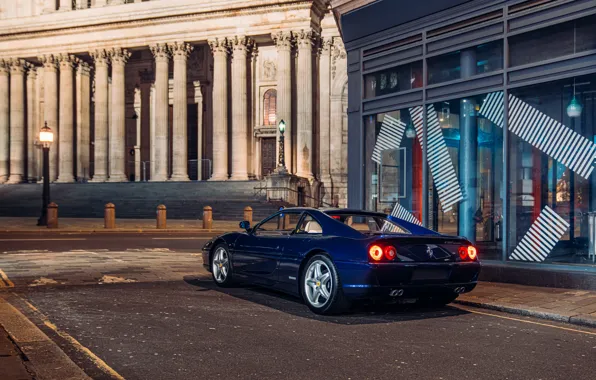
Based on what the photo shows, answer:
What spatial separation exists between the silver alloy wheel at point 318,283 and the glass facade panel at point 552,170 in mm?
4186

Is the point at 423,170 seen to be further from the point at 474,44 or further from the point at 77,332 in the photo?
the point at 77,332

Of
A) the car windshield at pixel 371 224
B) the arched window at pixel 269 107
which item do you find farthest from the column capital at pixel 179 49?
the car windshield at pixel 371 224

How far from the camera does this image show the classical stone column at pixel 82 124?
4675 centimetres

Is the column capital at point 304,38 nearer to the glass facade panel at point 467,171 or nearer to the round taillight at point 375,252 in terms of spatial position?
the glass facade panel at point 467,171

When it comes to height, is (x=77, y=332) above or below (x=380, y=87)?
below

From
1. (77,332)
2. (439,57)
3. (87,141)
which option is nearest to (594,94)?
(439,57)

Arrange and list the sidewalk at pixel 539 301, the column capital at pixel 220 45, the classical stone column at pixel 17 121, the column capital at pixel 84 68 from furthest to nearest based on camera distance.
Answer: the classical stone column at pixel 17 121
the column capital at pixel 84 68
the column capital at pixel 220 45
the sidewalk at pixel 539 301

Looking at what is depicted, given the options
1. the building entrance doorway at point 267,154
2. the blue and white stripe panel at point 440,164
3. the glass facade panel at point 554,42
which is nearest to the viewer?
the glass facade panel at point 554,42

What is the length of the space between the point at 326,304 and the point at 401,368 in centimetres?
222

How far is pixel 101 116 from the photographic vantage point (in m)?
45.3

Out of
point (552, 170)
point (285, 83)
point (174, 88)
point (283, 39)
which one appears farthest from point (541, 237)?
point (174, 88)

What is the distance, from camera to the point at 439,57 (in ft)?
37.4

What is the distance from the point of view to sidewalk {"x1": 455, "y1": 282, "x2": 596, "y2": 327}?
285 inches

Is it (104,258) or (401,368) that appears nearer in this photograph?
(401,368)
